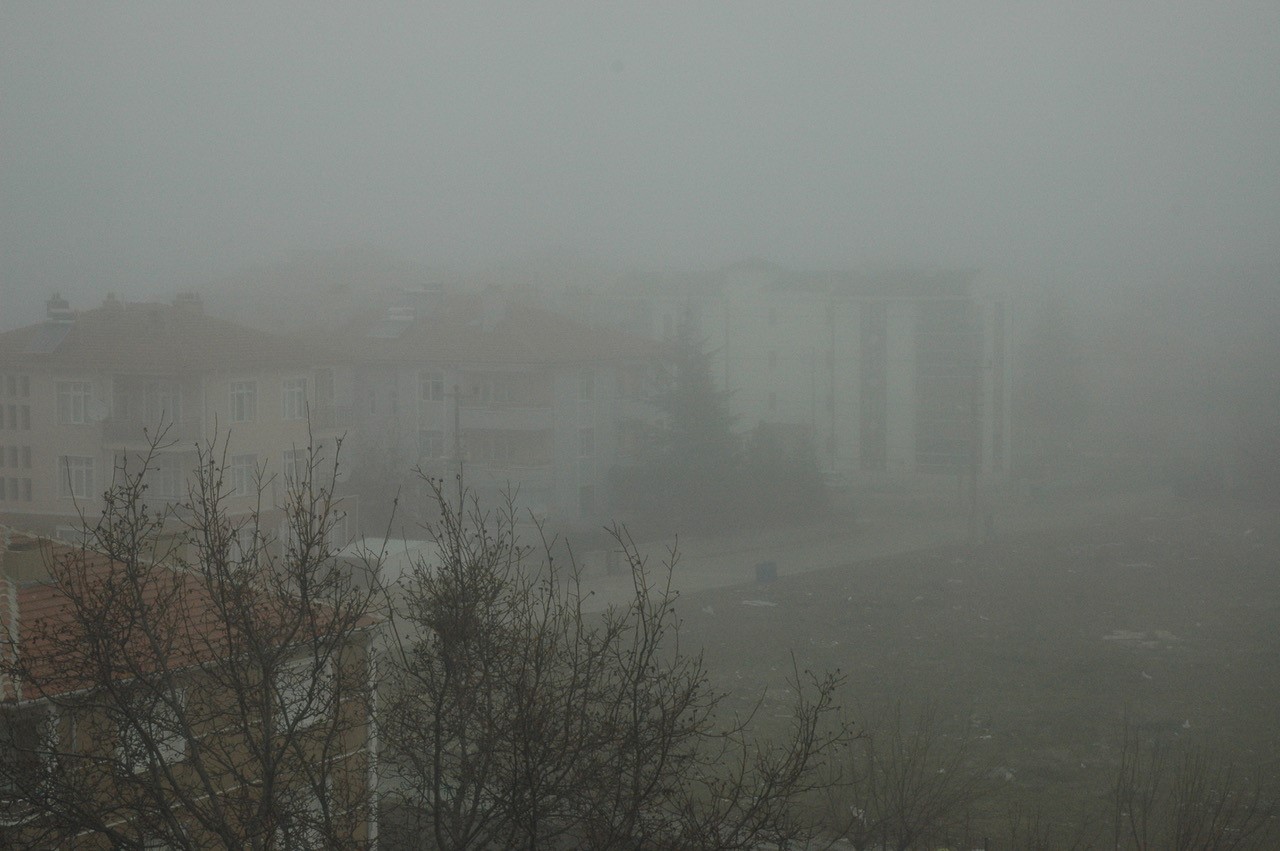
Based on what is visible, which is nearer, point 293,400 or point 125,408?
point 125,408

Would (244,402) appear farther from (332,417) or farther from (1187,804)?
(1187,804)

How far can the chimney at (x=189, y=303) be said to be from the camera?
12891mm

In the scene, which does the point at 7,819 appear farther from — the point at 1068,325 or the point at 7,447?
the point at 1068,325

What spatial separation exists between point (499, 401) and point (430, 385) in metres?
0.97

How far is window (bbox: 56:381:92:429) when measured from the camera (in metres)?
11.2

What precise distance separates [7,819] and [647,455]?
519 inches

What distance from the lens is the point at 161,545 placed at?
5.30 m

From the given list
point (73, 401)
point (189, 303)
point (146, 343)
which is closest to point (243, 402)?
point (146, 343)

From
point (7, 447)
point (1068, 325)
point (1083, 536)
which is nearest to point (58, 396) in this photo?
point (7, 447)

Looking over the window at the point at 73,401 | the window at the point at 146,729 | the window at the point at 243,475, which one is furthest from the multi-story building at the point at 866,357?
the window at the point at 146,729

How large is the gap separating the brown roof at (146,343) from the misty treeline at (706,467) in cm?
469

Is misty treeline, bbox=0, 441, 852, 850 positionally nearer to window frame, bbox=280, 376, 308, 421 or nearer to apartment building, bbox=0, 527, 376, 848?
apartment building, bbox=0, 527, 376, 848

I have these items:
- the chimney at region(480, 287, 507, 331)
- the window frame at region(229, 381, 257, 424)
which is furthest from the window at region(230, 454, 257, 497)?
the chimney at region(480, 287, 507, 331)

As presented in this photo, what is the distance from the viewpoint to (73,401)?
11.3m
